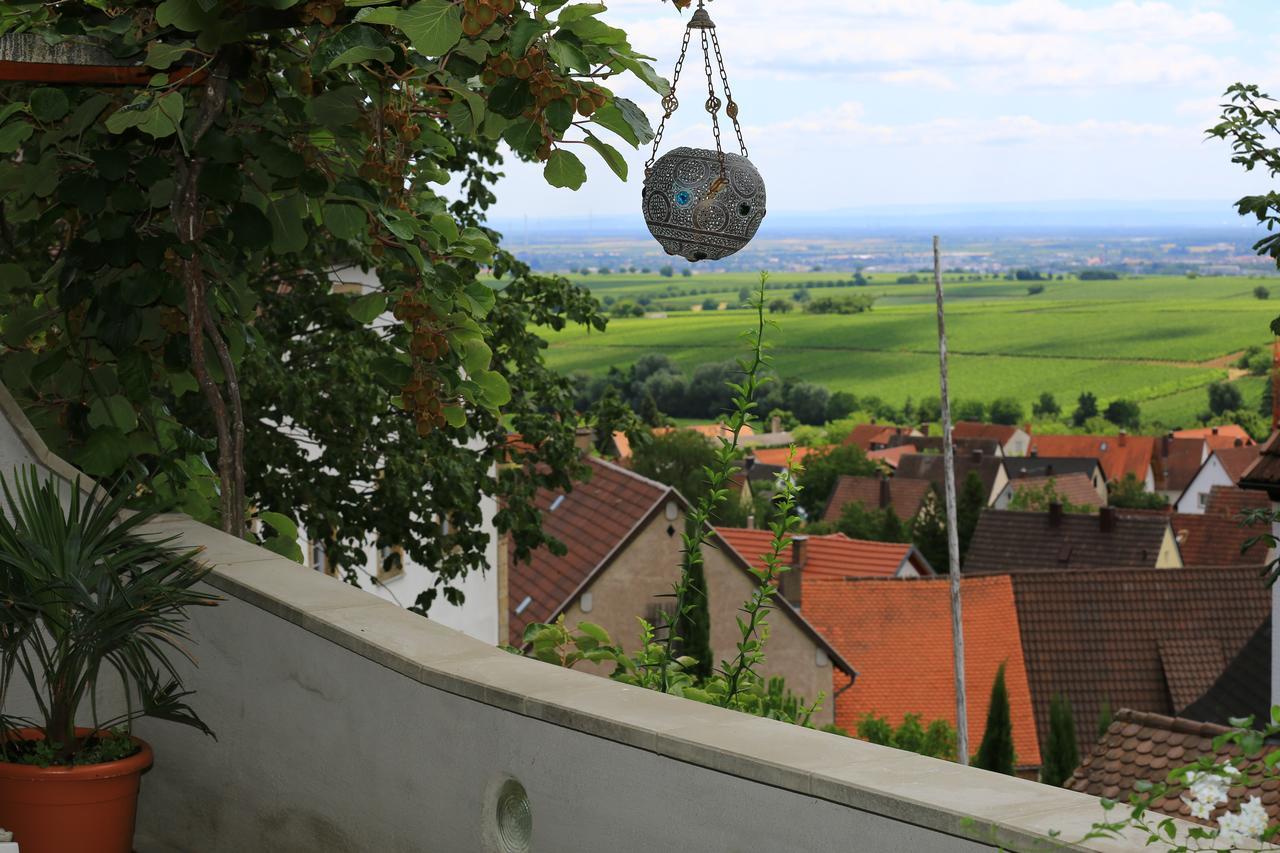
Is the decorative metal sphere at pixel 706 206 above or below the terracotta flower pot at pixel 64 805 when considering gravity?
above

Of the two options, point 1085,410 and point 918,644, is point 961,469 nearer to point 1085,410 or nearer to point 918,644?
point 918,644

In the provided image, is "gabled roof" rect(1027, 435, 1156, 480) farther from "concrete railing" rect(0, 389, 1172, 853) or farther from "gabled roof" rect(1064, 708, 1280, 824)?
"concrete railing" rect(0, 389, 1172, 853)

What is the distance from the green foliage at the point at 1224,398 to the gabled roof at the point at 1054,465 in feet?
187

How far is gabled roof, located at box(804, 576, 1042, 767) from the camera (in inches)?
1436

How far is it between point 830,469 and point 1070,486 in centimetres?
1431

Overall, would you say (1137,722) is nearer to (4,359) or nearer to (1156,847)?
(4,359)

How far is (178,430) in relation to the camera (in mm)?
5379

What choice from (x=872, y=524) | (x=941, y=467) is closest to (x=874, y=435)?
(x=941, y=467)

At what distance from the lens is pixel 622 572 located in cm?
2678

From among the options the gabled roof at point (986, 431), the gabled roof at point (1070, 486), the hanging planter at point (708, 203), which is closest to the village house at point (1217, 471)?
the gabled roof at point (1070, 486)

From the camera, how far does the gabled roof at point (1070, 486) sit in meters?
92.3

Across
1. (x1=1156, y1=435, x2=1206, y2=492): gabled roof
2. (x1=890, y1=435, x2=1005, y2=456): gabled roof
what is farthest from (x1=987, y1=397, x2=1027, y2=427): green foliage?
(x1=1156, y1=435, x2=1206, y2=492): gabled roof

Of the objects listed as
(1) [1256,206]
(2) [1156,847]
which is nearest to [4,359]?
(2) [1156,847]

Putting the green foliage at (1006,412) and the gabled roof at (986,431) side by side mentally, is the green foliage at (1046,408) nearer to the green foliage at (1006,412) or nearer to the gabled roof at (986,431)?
the green foliage at (1006,412)
